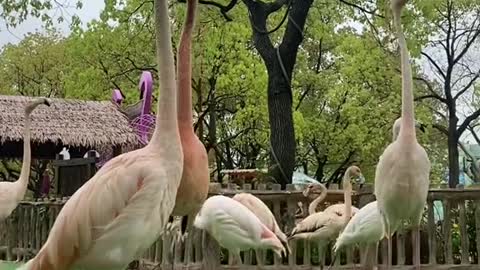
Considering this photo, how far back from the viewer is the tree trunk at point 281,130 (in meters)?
14.3

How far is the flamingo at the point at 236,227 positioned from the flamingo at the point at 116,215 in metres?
3.91

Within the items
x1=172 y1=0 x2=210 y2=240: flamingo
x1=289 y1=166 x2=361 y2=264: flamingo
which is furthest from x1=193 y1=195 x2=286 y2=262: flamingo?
x1=172 y1=0 x2=210 y2=240: flamingo

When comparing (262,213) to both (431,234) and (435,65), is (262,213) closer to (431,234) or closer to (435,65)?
(431,234)

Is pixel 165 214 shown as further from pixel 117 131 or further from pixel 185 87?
pixel 117 131

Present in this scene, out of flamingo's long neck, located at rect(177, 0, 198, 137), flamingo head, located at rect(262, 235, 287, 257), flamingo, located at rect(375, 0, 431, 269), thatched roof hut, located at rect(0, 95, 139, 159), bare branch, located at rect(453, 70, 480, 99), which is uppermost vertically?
bare branch, located at rect(453, 70, 480, 99)

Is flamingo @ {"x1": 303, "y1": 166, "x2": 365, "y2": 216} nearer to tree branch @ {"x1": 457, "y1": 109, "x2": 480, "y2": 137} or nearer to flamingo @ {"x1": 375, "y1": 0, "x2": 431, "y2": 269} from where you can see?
flamingo @ {"x1": 375, "y1": 0, "x2": 431, "y2": 269}

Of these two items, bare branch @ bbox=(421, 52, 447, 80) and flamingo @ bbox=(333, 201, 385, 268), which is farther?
bare branch @ bbox=(421, 52, 447, 80)

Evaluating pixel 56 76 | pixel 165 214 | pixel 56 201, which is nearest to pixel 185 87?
pixel 165 214

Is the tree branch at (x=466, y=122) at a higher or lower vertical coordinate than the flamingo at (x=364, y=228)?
higher

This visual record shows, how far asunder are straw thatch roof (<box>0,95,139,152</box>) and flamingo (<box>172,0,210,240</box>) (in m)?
14.6

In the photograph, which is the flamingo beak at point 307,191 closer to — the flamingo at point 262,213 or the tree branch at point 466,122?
the flamingo at point 262,213

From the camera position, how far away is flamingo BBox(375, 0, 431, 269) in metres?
6.30

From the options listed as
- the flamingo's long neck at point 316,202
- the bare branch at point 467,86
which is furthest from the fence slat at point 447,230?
the bare branch at point 467,86

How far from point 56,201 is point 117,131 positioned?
7.12 meters
